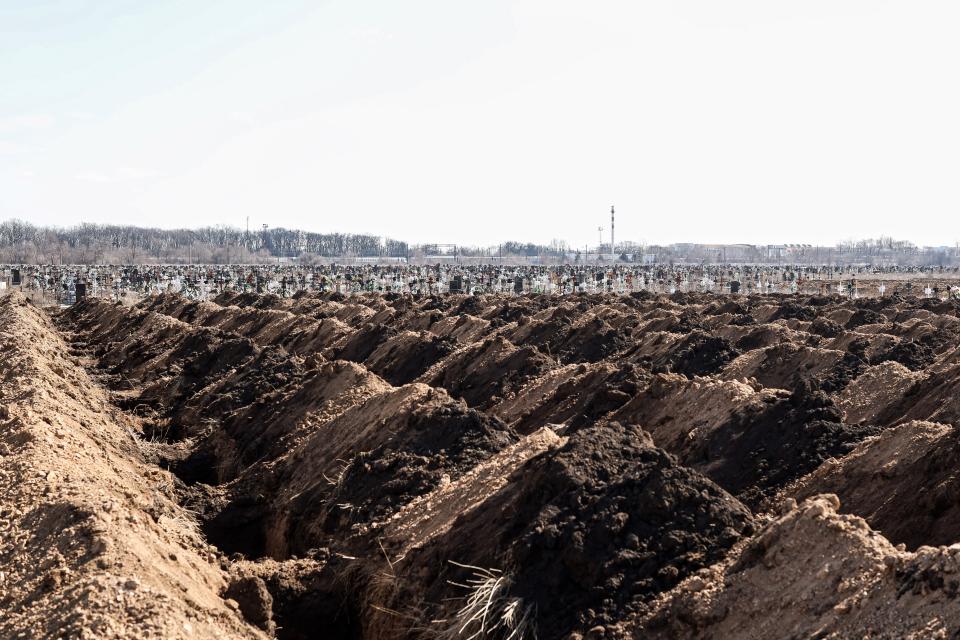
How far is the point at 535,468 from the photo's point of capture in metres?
9.86

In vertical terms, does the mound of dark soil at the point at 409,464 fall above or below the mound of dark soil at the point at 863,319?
below

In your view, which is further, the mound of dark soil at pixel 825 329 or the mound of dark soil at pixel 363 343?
the mound of dark soil at pixel 363 343

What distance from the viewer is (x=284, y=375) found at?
19.8m

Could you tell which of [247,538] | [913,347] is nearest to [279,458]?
[247,538]

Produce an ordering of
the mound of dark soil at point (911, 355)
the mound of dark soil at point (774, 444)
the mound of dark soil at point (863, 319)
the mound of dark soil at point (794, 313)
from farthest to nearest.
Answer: the mound of dark soil at point (794, 313), the mound of dark soil at point (863, 319), the mound of dark soil at point (911, 355), the mound of dark soil at point (774, 444)

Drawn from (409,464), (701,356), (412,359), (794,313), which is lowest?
(412,359)

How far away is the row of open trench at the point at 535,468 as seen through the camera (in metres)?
8.43

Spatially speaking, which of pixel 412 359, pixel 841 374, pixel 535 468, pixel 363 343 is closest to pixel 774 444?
pixel 535 468

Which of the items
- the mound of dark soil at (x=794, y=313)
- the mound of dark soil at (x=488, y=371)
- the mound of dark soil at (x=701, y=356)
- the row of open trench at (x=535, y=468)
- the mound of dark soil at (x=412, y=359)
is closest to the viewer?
the row of open trench at (x=535, y=468)

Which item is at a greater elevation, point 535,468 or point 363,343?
point 535,468

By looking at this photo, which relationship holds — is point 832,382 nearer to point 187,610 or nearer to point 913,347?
point 913,347

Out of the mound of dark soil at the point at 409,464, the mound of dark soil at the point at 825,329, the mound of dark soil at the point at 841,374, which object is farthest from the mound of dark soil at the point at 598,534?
the mound of dark soil at the point at 825,329

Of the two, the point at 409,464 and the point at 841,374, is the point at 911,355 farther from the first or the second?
the point at 409,464

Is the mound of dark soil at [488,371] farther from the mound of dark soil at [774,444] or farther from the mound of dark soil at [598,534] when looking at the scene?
the mound of dark soil at [598,534]
